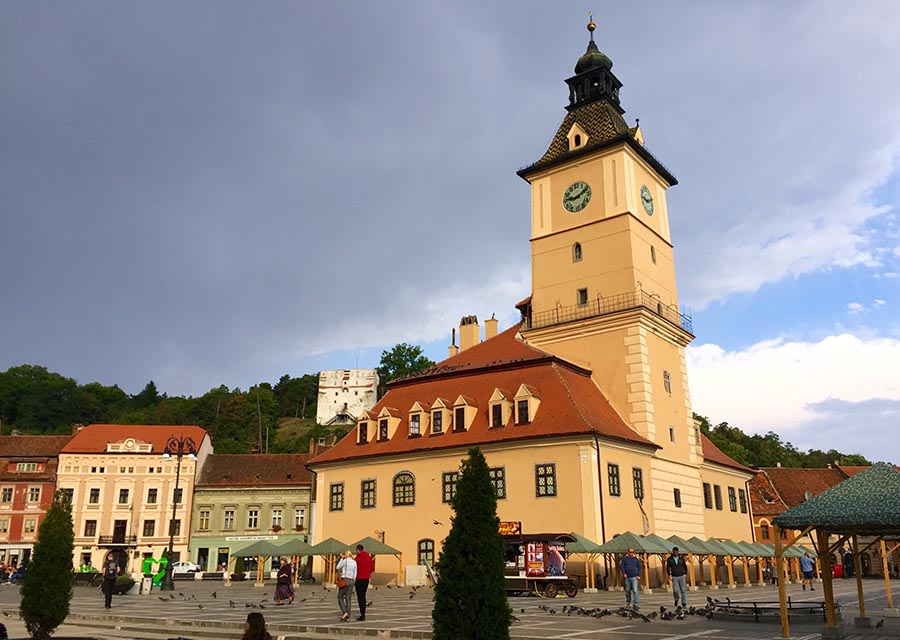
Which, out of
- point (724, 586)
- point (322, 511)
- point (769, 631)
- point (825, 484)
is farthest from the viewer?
point (825, 484)

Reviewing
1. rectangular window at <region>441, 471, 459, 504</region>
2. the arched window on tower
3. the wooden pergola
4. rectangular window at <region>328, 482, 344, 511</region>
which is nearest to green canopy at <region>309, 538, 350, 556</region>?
rectangular window at <region>328, 482, 344, 511</region>

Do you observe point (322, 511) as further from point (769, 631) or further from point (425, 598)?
point (769, 631)

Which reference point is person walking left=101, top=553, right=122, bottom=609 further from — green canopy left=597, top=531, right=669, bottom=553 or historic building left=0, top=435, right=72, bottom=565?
historic building left=0, top=435, right=72, bottom=565

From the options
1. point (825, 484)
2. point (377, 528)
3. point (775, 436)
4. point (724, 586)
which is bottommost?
point (724, 586)

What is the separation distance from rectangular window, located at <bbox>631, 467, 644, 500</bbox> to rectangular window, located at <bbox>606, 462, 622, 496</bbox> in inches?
64.6

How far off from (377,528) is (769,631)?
24292mm

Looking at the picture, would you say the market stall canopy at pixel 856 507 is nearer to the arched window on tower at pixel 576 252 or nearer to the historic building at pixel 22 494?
the arched window on tower at pixel 576 252

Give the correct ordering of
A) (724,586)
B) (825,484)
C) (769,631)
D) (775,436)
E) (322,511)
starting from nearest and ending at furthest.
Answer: (769,631), (724,586), (322,511), (825,484), (775,436)

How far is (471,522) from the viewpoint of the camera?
934cm

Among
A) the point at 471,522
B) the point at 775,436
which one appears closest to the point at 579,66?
the point at 471,522

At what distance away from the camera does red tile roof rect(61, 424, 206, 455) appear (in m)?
64.5

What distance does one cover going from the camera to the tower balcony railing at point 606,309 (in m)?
38.6

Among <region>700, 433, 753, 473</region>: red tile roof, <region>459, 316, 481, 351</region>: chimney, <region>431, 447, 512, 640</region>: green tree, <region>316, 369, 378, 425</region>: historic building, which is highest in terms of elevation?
<region>316, 369, 378, 425</region>: historic building

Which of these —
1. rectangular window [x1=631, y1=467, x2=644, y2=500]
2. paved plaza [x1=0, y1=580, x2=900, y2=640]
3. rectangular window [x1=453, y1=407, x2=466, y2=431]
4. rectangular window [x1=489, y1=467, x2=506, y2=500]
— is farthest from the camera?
rectangular window [x1=453, y1=407, x2=466, y2=431]
